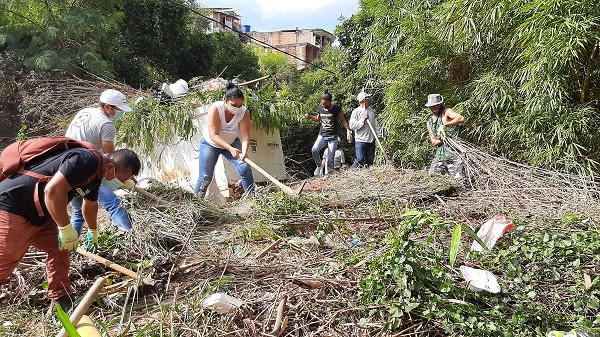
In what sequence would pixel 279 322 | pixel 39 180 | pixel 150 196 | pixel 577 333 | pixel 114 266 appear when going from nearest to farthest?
pixel 577 333
pixel 279 322
pixel 39 180
pixel 114 266
pixel 150 196


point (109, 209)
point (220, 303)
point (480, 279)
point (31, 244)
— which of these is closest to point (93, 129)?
point (109, 209)

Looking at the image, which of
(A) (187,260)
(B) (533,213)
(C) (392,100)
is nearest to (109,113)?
(A) (187,260)

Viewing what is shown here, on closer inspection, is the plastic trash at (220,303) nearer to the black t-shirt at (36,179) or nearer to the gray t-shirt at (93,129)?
the black t-shirt at (36,179)

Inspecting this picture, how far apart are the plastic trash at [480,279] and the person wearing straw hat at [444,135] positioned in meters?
2.53

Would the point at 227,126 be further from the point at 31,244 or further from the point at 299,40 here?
the point at 299,40

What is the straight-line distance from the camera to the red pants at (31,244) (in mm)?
2510

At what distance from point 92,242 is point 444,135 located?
3701mm

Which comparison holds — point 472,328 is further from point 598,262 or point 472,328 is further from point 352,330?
point 598,262

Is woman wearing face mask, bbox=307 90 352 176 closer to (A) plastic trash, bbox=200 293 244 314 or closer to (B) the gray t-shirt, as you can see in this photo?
(B) the gray t-shirt

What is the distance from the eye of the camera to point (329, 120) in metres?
7.15

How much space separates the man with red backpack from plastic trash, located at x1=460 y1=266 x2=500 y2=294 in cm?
199

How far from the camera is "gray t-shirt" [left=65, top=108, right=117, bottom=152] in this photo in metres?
3.63

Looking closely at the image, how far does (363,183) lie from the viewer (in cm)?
519

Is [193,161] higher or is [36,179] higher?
[36,179]
